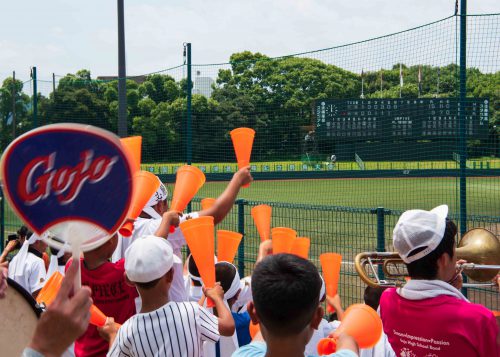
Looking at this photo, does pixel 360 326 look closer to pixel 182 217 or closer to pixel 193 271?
pixel 182 217

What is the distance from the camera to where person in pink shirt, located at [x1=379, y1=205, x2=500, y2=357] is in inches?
94.3

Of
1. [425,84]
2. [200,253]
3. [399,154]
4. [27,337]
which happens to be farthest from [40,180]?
[425,84]

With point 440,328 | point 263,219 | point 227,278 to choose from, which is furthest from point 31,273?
point 440,328

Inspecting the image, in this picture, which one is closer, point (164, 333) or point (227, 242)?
point (164, 333)

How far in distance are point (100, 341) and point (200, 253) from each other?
653mm

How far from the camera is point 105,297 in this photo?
11.1 ft

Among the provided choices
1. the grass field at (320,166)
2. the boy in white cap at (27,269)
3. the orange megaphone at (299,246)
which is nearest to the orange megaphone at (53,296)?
the orange megaphone at (299,246)

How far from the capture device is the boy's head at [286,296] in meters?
1.91

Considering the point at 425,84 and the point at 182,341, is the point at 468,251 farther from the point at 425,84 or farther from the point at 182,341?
the point at 425,84

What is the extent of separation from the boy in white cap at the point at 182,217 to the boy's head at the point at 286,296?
1.51m

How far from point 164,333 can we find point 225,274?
0.94 m

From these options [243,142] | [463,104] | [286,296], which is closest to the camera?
[286,296]

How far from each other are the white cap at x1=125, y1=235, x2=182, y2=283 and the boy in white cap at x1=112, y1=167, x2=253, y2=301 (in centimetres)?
45

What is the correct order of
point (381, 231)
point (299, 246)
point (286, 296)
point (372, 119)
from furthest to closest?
point (372, 119)
point (381, 231)
point (299, 246)
point (286, 296)
